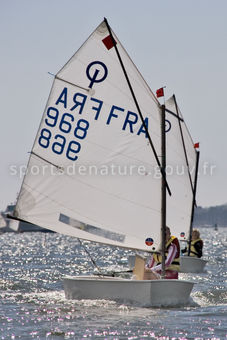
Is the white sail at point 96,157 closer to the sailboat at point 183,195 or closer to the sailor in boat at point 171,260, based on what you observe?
the sailor in boat at point 171,260

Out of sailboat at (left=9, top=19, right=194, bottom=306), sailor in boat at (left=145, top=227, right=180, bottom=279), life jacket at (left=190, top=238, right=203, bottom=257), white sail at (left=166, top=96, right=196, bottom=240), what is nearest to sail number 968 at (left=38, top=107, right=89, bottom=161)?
sailboat at (left=9, top=19, right=194, bottom=306)

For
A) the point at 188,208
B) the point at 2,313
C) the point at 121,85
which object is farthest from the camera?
the point at 188,208

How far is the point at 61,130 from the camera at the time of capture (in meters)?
19.1

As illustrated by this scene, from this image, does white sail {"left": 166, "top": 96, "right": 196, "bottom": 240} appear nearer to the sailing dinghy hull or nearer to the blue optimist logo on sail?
the sailing dinghy hull

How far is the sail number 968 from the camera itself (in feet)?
62.7

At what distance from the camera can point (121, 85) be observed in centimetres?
1905

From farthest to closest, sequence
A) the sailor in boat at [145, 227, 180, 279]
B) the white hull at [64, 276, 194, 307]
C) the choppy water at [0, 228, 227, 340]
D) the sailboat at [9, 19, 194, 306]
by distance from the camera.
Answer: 1. the sailor in boat at [145, 227, 180, 279]
2. the sailboat at [9, 19, 194, 306]
3. the white hull at [64, 276, 194, 307]
4. the choppy water at [0, 228, 227, 340]

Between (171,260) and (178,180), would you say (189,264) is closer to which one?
(178,180)

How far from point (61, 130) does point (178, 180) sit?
46.5 feet

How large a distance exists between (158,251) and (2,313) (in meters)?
4.21

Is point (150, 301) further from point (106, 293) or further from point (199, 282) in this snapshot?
point (199, 282)

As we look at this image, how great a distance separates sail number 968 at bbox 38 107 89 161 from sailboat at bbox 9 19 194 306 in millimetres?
25

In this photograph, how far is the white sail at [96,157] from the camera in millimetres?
19031

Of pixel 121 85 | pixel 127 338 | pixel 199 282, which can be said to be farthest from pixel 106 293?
pixel 199 282
